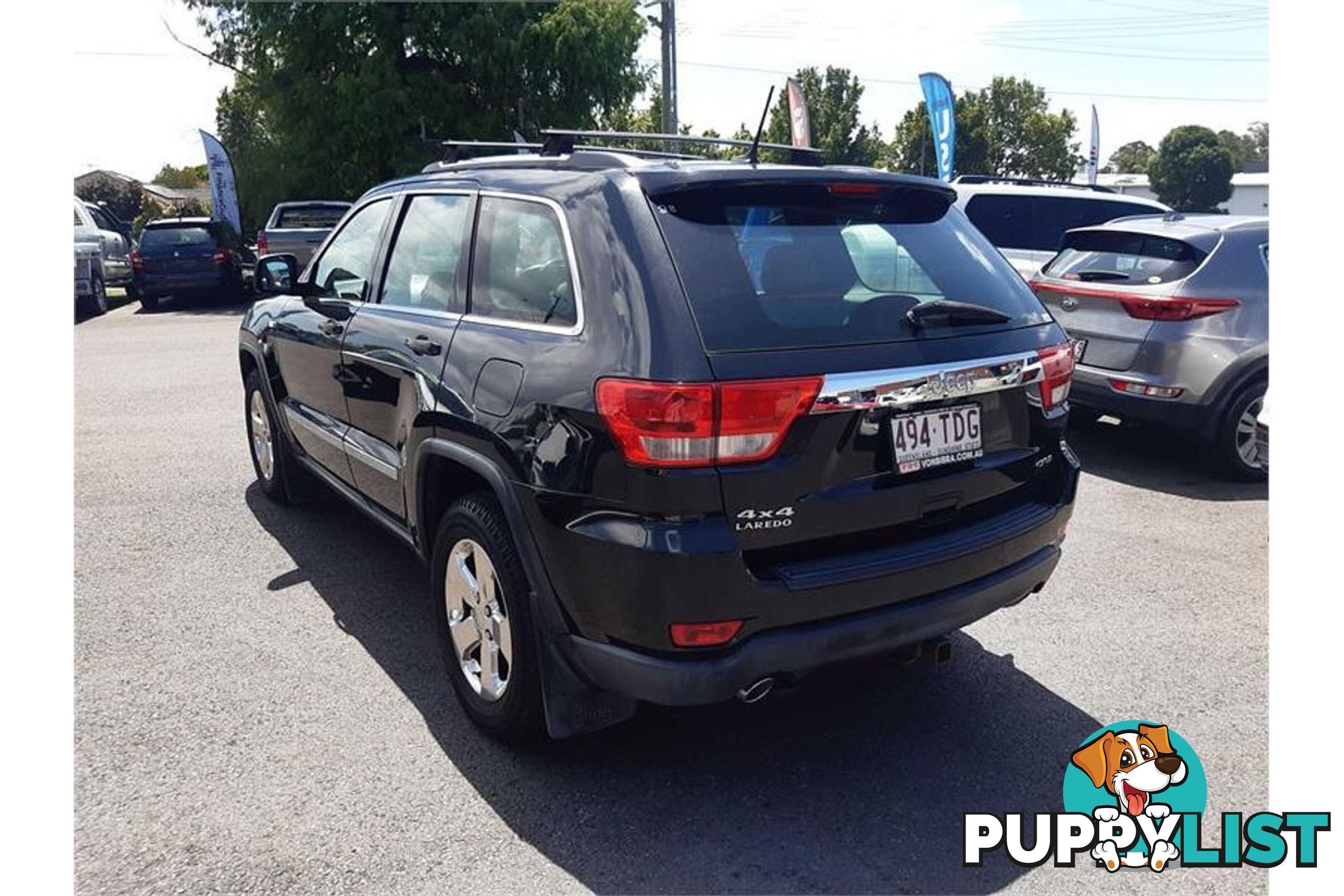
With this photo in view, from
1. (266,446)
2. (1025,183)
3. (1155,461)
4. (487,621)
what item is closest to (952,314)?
(487,621)

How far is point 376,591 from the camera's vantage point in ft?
15.1

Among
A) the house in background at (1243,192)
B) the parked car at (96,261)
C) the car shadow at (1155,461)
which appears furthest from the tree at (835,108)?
the car shadow at (1155,461)

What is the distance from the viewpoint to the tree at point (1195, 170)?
62406mm

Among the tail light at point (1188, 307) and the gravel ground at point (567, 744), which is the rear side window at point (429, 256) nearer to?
the gravel ground at point (567, 744)

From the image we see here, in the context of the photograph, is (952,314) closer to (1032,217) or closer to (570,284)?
(570,284)

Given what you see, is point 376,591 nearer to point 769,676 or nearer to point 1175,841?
point 769,676

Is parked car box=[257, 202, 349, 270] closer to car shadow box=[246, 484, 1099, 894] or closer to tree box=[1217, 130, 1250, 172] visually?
car shadow box=[246, 484, 1099, 894]

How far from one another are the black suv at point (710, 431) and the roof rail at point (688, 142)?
0.66 feet

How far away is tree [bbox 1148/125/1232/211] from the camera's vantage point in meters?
62.4

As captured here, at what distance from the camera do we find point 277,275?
4879mm

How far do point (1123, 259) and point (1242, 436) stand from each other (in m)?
1.40

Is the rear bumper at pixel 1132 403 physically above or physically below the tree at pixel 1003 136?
below

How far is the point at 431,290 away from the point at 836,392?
1746 millimetres
